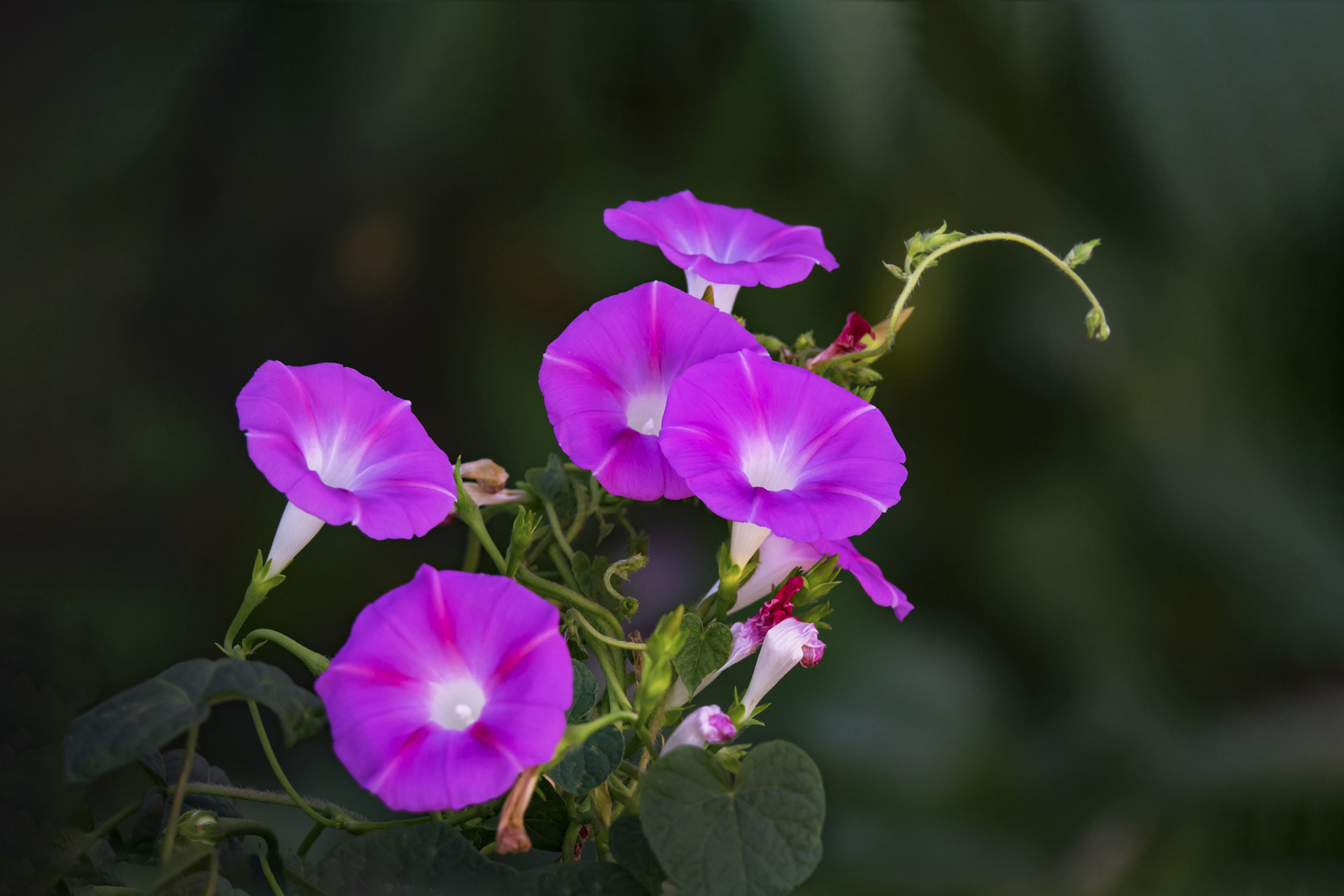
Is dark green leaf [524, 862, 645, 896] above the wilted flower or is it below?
below

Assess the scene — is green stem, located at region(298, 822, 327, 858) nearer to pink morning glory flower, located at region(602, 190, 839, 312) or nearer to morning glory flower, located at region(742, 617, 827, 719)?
morning glory flower, located at region(742, 617, 827, 719)

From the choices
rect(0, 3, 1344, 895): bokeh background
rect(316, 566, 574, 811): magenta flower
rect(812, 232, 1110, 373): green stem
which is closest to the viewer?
rect(316, 566, 574, 811): magenta flower

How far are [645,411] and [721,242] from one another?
0.18 meters

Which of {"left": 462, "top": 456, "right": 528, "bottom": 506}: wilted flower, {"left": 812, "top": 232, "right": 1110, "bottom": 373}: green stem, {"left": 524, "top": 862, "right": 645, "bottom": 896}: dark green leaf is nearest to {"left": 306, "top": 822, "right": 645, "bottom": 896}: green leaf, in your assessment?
{"left": 524, "top": 862, "right": 645, "bottom": 896}: dark green leaf

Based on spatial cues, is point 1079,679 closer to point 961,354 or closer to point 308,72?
point 961,354

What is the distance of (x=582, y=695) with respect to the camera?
0.48 m

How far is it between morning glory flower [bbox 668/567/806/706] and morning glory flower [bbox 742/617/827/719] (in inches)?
0.6

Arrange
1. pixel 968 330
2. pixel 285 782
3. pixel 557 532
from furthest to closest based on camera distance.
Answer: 1. pixel 968 330
2. pixel 557 532
3. pixel 285 782

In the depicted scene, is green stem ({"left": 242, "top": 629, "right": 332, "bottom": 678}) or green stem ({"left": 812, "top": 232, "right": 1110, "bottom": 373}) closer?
green stem ({"left": 242, "top": 629, "right": 332, "bottom": 678})

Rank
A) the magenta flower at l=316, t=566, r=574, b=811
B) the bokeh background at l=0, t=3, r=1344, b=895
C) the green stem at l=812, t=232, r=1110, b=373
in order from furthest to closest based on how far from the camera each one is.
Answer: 1. the bokeh background at l=0, t=3, r=1344, b=895
2. the green stem at l=812, t=232, r=1110, b=373
3. the magenta flower at l=316, t=566, r=574, b=811

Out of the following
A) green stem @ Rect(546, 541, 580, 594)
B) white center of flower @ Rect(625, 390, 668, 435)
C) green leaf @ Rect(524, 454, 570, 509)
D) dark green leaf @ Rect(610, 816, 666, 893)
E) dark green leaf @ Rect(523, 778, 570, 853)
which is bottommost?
dark green leaf @ Rect(523, 778, 570, 853)

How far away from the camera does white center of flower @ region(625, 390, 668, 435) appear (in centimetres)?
53

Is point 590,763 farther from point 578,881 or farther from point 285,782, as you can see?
point 285,782

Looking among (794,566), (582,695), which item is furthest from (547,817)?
(794,566)
